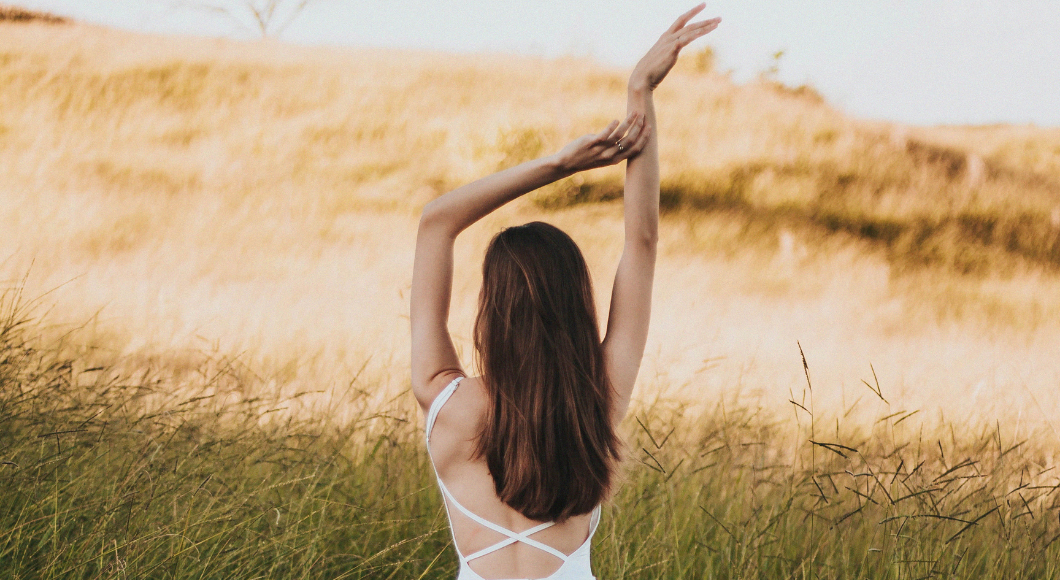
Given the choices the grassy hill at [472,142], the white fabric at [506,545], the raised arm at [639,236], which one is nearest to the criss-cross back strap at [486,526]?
the white fabric at [506,545]

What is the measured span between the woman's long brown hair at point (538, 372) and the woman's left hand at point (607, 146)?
0.64 ft

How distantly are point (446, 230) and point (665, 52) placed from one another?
85 cm

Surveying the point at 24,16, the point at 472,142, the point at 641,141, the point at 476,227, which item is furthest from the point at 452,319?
the point at 24,16

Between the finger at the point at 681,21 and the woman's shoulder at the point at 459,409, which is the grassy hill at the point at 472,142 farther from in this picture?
the woman's shoulder at the point at 459,409

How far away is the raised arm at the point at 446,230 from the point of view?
1951 mm

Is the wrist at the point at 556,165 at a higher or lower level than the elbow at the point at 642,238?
higher

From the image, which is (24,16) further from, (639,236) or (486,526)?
(486,526)

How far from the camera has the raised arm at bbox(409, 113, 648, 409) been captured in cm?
195

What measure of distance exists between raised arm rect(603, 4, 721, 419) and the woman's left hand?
43mm

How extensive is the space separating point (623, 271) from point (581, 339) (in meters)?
0.28

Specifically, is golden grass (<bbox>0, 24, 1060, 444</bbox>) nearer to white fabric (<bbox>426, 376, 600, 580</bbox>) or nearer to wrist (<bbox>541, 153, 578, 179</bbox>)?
white fabric (<bbox>426, 376, 600, 580</bbox>)

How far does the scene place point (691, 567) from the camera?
3.34 meters

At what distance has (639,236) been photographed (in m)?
2.15

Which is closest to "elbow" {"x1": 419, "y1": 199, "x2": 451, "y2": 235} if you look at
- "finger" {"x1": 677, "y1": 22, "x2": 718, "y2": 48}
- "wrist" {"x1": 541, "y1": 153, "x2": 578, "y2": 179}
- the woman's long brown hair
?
the woman's long brown hair
